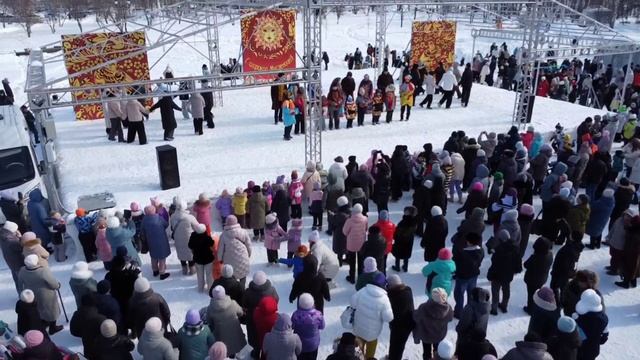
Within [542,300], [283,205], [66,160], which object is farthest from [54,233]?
[542,300]

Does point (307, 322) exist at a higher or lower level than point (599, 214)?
higher

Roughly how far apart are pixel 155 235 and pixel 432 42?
45.9ft

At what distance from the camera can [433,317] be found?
17.0 feet

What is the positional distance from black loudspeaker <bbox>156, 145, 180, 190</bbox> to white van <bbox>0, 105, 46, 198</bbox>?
2.21 m

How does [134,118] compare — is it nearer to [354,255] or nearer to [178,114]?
[178,114]

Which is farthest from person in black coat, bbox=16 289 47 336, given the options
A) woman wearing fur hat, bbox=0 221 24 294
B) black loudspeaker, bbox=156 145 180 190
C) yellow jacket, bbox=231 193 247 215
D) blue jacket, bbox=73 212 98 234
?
black loudspeaker, bbox=156 145 180 190

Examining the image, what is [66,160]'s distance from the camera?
1197 cm

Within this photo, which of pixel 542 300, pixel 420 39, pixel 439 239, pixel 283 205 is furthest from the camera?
pixel 420 39

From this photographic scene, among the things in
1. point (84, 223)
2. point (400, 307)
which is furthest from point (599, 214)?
point (84, 223)

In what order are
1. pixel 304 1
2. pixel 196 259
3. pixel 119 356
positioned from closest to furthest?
pixel 119 356
pixel 196 259
pixel 304 1

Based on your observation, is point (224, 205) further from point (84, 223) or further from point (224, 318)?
point (224, 318)

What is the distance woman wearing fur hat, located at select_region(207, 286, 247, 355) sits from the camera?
5141 mm

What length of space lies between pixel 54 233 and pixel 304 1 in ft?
21.0

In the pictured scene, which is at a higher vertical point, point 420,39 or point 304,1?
point 304,1
